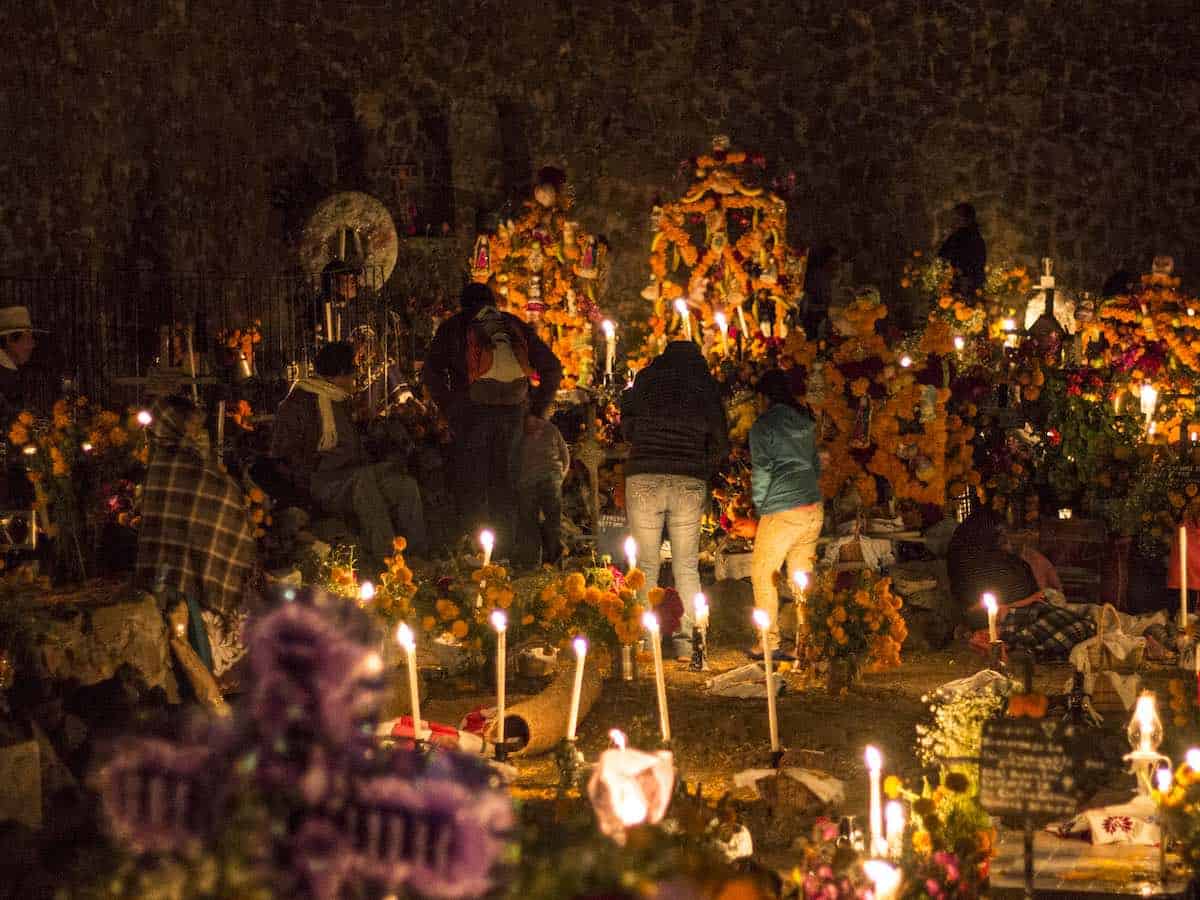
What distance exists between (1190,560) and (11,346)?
597 cm

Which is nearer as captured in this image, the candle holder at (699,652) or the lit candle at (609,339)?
the candle holder at (699,652)

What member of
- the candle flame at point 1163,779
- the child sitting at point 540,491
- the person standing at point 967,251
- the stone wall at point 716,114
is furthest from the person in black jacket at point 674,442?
the stone wall at point 716,114

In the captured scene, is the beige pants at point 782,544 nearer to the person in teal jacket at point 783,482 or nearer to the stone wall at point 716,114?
the person in teal jacket at point 783,482

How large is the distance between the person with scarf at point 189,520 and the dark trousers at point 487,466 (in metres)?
2.16

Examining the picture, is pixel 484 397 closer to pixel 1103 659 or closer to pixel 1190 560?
pixel 1103 659

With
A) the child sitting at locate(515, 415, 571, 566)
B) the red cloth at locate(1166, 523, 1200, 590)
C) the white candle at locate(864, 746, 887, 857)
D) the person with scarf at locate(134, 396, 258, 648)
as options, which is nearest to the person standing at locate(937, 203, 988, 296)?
the red cloth at locate(1166, 523, 1200, 590)

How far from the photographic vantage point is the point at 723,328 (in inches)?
468

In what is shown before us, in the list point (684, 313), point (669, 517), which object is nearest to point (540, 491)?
point (669, 517)

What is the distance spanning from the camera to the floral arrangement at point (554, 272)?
12.3 meters

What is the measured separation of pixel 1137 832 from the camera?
17.2 feet

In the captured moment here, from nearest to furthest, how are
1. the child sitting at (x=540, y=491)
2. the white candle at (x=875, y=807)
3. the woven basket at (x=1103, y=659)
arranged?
the white candle at (x=875, y=807) < the woven basket at (x=1103, y=659) < the child sitting at (x=540, y=491)

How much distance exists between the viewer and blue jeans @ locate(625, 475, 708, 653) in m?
8.19

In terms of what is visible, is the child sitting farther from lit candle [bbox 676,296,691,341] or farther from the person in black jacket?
lit candle [bbox 676,296,691,341]

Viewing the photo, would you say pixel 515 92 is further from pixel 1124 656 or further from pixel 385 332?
pixel 1124 656
